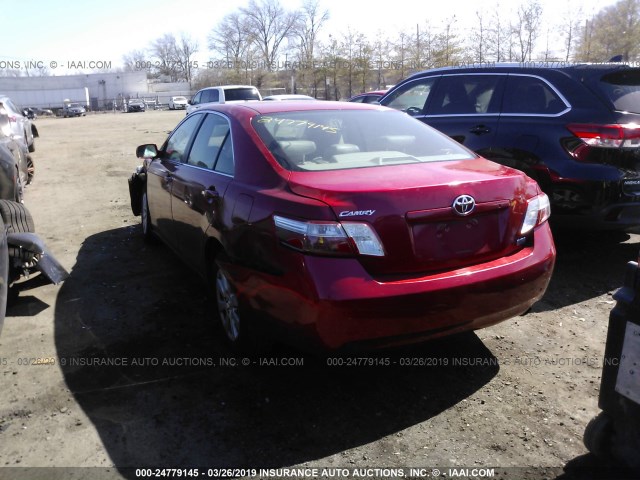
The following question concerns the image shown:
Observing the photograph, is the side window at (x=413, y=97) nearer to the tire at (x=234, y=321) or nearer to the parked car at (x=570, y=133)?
the parked car at (x=570, y=133)

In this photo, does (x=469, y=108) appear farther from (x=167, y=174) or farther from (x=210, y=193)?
(x=210, y=193)

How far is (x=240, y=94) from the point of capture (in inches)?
757

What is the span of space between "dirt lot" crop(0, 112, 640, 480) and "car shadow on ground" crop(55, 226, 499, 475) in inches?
0.4

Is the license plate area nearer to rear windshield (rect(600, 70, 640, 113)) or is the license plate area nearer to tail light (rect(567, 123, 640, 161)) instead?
tail light (rect(567, 123, 640, 161))

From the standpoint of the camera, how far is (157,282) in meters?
4.84

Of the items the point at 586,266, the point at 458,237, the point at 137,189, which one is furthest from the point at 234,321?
the point at 137,189

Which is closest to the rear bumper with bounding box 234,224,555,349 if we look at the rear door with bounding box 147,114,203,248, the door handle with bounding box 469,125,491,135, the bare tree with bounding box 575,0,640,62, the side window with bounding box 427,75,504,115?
the rear door with bounding box 147,114,203,248

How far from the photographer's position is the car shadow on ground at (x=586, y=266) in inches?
172

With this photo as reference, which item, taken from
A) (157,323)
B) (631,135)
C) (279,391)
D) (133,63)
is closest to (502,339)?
(279,391)

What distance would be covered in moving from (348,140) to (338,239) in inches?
46.3

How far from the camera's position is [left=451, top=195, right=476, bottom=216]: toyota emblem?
269 centimetres

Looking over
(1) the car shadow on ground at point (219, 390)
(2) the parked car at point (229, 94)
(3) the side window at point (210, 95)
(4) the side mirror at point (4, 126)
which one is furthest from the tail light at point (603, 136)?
(3) the side window at point (210, 95)

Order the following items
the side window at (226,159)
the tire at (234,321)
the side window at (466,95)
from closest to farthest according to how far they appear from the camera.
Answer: the tire at (234,321), the side window at (226,159), the side window at (466,95)

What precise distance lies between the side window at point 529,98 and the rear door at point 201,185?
301 centimetres
